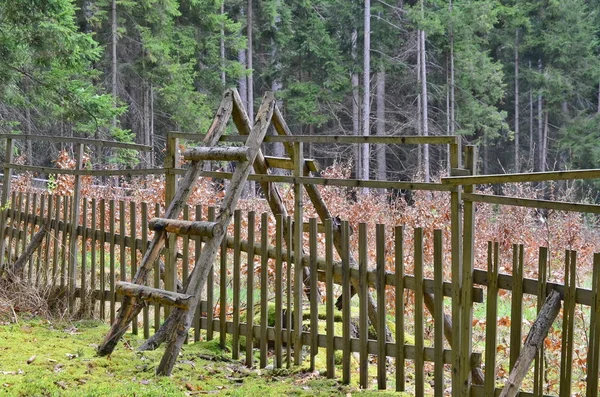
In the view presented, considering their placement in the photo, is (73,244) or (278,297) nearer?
(278,297)

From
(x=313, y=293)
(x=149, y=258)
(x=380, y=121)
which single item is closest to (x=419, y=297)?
(x=313, y=293)

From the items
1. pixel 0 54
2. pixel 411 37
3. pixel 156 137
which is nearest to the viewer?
pixel 0 54

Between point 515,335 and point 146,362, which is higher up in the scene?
point 515,335

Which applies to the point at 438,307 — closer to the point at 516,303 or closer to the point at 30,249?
the point at 516,303

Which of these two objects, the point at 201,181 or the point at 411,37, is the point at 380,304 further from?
the point at 411,37

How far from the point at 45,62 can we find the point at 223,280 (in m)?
6.91

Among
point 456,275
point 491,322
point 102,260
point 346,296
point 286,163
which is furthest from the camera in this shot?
point 102,260

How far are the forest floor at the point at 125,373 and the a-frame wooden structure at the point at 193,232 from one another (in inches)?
7.8

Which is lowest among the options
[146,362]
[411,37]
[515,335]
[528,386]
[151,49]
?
[528,386]

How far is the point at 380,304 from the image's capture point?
4.85 m

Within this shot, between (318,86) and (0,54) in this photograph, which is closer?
(0,54)

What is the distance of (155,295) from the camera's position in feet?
16.3

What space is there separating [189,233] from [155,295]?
504 millimetres

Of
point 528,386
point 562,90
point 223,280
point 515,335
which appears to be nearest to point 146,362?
point 223,280
